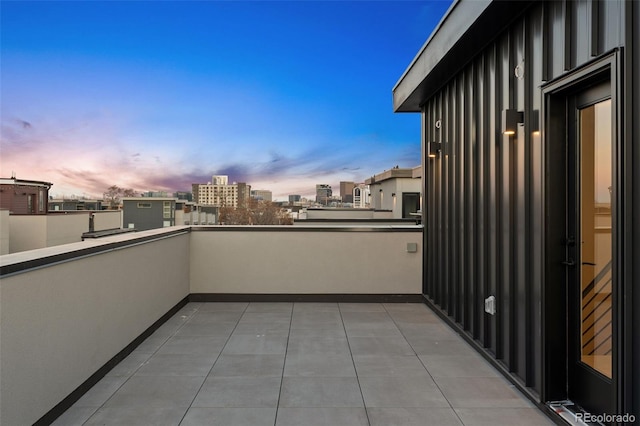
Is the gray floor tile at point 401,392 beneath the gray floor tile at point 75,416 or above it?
beneath

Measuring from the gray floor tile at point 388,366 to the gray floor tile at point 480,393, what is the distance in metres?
0.24

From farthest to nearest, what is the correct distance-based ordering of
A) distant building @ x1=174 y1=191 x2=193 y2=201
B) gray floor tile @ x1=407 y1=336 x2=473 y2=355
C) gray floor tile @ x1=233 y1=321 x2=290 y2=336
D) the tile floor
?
1. distant building @ x1=174 y1=191 x2=193 y2=201
2. gray floor tile @ x1=233 y1=321 x2=290 y2=336
3. gray floor tile @ x1=407 y1=336 x2=473 y2=355
4. the tile floor

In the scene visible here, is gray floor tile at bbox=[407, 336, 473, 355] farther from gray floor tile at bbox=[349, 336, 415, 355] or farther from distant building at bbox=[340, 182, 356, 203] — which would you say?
distant building at bbox=[340, 182, 356, 203]

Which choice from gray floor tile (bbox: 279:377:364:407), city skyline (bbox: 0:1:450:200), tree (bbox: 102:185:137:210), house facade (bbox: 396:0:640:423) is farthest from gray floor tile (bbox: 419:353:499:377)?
tree (bbox: 102:185:137:210)

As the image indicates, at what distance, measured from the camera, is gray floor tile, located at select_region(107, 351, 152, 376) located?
3.01 metres

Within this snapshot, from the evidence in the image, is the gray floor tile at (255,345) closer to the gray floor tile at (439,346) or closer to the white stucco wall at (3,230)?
the gray floor tile at (439,346)

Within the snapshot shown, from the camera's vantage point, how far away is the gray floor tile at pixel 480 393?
2.59 meters

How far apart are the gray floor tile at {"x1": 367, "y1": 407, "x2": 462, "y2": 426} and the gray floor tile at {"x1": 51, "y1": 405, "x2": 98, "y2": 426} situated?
5.95 feet

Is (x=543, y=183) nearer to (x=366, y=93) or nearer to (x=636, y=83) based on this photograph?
(x=636, y=83)

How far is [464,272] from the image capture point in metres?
3.94

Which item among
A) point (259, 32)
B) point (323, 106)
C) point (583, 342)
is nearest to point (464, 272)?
point (583, 342)

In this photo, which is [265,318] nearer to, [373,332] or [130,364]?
[373,332]

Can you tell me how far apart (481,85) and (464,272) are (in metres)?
1.90

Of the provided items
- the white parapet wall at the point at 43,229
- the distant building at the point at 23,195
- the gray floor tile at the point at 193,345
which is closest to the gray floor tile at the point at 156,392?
the gray floor tile at the point at 193,345
